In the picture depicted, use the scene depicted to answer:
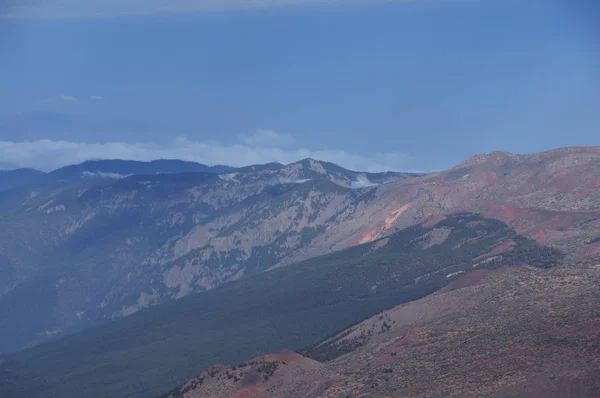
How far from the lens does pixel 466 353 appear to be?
103 meters

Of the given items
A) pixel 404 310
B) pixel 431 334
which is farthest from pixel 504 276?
pixel 431 334

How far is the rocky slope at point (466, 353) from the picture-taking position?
88.1 metres

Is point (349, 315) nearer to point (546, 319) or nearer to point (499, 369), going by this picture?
point (546, 319)

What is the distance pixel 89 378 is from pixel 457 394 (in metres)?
126

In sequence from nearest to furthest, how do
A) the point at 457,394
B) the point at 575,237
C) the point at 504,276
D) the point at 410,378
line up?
the point at 457,394 → the point at 410,378 → the point at 504,276 → the point at 575,237

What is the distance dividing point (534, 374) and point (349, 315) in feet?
347

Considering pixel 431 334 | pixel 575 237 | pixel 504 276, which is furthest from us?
pixel 575 237

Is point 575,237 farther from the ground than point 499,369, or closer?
farther from the ground

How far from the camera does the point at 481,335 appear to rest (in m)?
110

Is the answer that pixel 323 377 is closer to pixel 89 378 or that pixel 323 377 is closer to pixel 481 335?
pixel 481 335

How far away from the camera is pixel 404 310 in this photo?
147 meters

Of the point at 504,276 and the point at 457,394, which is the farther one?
the point at 504,276

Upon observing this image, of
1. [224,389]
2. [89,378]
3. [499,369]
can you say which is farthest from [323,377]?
[89,378]

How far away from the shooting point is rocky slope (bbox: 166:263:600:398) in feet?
289
